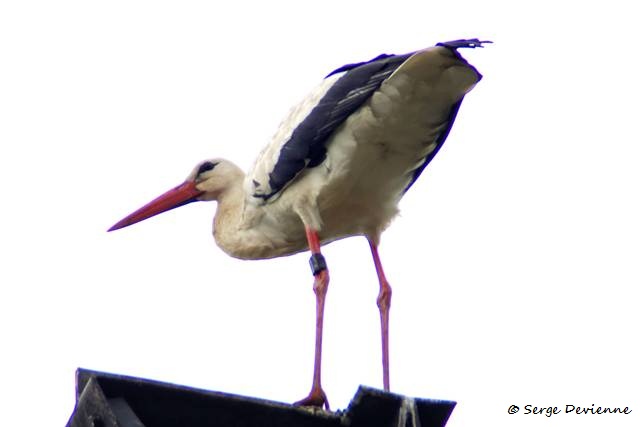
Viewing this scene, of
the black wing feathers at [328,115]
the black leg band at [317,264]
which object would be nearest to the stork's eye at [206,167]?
the black wing feathers at [328,115]

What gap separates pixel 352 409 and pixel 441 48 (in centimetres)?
400

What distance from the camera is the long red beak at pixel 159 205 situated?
11.8 meters

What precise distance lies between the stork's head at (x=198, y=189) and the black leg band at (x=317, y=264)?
65.6 inches

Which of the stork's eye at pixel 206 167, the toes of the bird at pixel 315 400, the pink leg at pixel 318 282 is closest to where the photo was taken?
the toes of the bird at pixel 315 400

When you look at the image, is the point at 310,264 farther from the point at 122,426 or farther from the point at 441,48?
the point at 122,426

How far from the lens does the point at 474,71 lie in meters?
9.18

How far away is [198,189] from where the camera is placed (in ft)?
38.2

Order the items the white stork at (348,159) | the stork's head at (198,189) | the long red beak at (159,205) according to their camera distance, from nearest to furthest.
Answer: the white stork at (348,159) → the stork's head at (198,189) → the long red beak at (159,205)

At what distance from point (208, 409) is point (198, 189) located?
247 inches

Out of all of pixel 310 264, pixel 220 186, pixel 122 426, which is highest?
pixel 220 186

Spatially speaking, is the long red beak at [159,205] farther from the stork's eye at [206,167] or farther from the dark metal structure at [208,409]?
the dark metal structure at [208,409]

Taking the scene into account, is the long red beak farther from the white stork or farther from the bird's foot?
the bird's foot

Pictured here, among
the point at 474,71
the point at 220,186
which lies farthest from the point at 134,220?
the point at 474,71

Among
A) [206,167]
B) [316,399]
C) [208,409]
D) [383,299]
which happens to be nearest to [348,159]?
[383,299]
